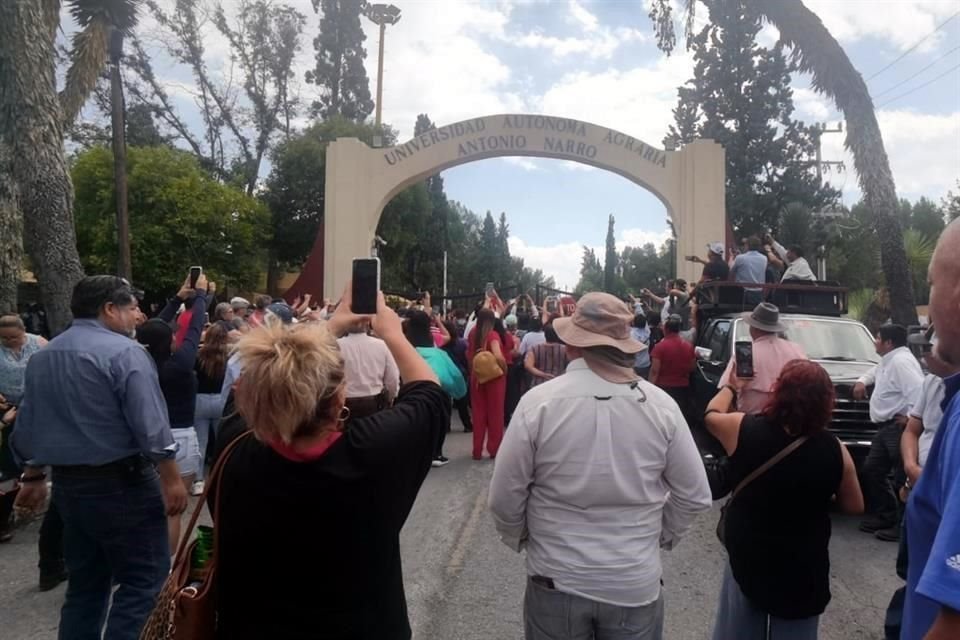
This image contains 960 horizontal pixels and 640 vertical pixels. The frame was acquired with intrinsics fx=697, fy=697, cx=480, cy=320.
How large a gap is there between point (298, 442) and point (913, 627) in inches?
62.5

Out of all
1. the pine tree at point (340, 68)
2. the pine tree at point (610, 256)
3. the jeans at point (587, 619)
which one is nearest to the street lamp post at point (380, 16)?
the pine tree at point (340, 68)

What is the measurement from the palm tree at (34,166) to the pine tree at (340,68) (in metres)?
31.4

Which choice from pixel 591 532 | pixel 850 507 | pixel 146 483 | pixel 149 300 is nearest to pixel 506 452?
pixel 591 532

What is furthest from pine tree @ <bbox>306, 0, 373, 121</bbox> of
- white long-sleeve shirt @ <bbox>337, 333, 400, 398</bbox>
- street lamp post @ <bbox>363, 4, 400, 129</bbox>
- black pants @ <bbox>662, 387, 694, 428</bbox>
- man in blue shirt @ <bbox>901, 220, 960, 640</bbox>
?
man in blue shirt @ <bbox>901, 220, 960, 640</bbox>

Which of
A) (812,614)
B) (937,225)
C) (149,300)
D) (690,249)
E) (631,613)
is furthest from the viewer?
(937,225)

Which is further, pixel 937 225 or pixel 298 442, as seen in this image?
pixel 937 225

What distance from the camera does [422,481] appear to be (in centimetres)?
220

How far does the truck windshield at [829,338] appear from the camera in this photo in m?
8.12

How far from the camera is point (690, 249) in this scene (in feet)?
56.3

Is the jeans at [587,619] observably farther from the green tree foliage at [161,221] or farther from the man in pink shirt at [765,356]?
the green tree foliage at [161,221]

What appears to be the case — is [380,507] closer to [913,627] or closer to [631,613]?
[631,613]

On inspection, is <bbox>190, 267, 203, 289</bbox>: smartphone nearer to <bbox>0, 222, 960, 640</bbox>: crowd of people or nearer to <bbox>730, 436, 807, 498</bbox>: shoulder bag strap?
<bbox>0, 222, 960, 640</bbox>: crowd of people

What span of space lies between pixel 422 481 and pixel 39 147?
29.1 ft

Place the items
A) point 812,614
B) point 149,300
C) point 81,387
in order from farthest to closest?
point 149,300 → point 81,387 → point 812,614
